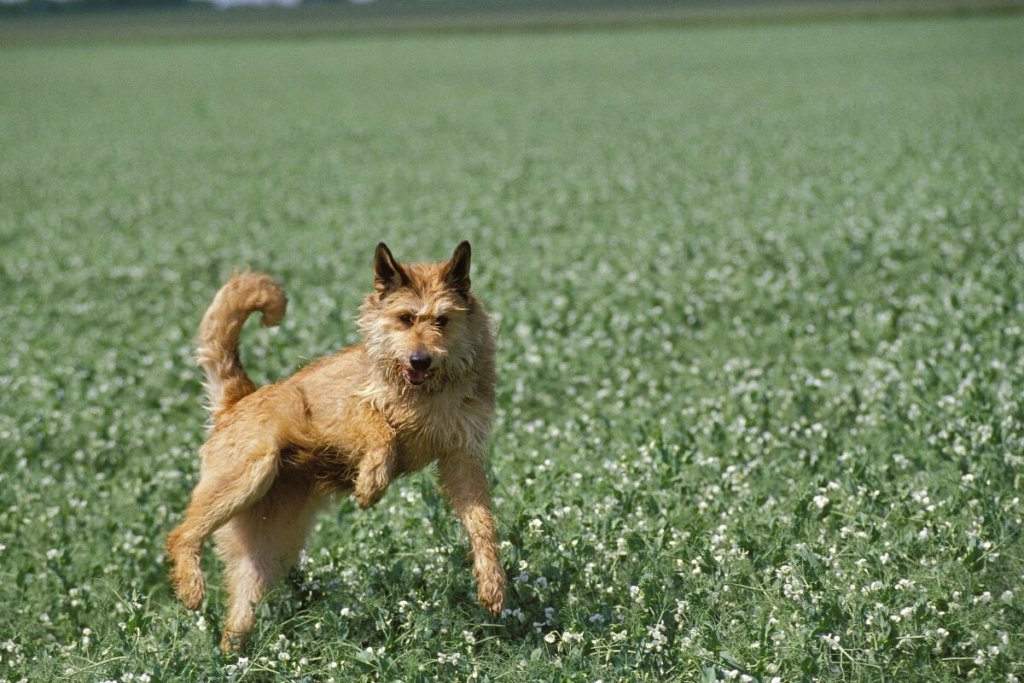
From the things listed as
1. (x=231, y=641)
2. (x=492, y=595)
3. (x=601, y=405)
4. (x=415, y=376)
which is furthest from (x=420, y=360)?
(x=601, y=405)

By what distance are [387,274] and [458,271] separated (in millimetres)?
359

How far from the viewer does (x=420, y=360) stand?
527cm

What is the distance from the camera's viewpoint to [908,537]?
6.16 m

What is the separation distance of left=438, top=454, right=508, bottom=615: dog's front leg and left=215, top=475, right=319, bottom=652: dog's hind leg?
3.06 feet

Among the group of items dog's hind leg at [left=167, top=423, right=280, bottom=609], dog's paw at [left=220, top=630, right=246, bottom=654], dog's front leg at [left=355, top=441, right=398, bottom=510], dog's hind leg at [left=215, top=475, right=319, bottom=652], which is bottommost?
dog's paw at [left=220, top=630, right=246, bottom=654]

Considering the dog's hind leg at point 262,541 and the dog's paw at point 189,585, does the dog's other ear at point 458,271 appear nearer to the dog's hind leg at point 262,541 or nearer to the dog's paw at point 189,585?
the dog's hind leg at point 262,541

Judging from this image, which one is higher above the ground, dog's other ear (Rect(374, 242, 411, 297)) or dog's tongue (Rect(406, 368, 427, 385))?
dog's other ear (Rect(374, 242, 411, 297))

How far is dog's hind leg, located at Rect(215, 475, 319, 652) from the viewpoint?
239 inches

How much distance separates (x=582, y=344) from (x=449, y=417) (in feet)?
18.0

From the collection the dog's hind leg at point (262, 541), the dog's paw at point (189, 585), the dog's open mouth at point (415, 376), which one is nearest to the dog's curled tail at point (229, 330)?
the dog's hind leg at point (262, 541)

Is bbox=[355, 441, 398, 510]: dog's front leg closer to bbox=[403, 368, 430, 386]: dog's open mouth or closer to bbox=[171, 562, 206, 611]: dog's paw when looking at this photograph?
bbox=[403, 368, 430, 386]: dog's open mouth

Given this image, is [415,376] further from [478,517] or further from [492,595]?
[492,595]

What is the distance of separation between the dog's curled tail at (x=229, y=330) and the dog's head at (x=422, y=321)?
3.42ft

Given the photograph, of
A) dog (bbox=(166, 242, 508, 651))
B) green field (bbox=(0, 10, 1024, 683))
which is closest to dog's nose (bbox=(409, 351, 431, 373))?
dog (bbox=(166, 242, 508, 651))
